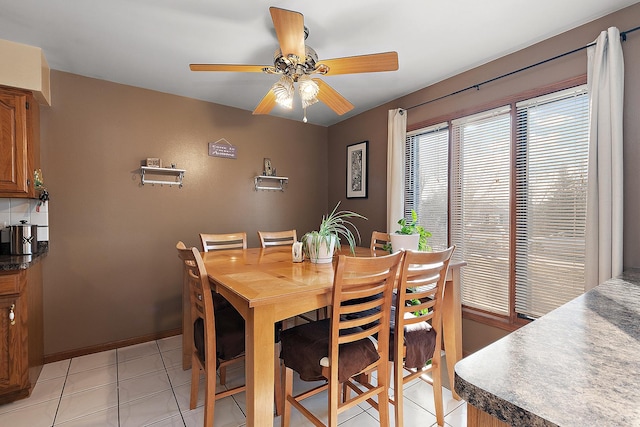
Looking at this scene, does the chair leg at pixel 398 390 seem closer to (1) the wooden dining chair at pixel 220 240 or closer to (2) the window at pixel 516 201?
(2) the window at pixel 516 201

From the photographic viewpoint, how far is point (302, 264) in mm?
1976

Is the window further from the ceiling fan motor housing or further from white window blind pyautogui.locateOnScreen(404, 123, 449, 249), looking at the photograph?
the ceiling fan motor housing

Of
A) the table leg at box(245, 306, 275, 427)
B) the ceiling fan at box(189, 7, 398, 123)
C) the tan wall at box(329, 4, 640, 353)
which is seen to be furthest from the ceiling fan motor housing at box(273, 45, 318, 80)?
the tan wall at box(329, 4, 640, 353)

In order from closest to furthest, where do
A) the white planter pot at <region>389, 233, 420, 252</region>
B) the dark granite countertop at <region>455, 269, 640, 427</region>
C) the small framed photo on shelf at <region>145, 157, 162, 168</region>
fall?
the dark granite countertop at <region>455, 269, 640, 427</region>, the white planter pot at <region>389, 233, 420, 252</region>, the small framed photo on shelf at <region>145, 157, 162, 168</region>

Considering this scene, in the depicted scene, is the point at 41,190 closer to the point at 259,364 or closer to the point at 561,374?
the point at 259,364

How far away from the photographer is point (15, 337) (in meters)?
2.03

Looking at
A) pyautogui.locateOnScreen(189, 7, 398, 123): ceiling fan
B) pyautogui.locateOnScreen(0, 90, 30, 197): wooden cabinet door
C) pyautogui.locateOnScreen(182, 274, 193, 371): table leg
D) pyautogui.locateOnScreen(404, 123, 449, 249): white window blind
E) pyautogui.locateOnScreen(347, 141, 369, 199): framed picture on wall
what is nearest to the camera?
pyautogui.locateOnScreen(189, 7, 398, 123): ceiling fan

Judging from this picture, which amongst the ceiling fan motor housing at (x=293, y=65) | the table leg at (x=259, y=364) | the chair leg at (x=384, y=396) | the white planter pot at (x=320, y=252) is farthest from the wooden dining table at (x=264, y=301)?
the ceiling fan motor housing at (x=293, y=65)

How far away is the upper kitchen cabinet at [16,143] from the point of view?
219 cm

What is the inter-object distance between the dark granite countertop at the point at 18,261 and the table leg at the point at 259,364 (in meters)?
1.79

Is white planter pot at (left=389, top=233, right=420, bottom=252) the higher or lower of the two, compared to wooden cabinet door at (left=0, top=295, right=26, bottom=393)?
higher

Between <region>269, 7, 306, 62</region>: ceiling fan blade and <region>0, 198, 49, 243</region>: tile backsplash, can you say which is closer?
<region>269, 7, 306, 62</region>: ceiling fan blade

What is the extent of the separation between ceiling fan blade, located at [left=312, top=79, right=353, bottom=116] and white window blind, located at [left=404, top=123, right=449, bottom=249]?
3.44 ft

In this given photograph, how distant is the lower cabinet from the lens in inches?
78.3
